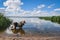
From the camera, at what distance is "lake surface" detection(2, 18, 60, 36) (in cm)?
316

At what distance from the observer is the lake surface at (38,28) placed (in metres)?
3.16

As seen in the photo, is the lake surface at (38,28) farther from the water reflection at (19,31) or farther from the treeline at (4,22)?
the treeline at (4,22)

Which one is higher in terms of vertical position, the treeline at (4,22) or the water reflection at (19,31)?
the treeline at (4,22)

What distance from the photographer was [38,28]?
10.5 feet

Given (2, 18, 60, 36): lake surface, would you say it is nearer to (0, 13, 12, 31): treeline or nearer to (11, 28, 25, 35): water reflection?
(11, 28, 25, 35): water reflection

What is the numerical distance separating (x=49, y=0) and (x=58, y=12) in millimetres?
297

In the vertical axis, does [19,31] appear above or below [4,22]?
below

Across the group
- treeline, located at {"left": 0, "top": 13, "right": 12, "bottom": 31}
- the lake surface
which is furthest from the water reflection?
treeline, located at {"left": 0, "top": 13, "right": 12, "bottom": 31}

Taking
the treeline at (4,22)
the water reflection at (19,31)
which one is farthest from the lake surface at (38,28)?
the treeline at (4,22)

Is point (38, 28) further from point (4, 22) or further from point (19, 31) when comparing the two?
point (4, 22)

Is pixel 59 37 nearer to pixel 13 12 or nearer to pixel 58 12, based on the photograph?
pixel 58 12

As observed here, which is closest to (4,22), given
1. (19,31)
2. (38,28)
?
(19,31)

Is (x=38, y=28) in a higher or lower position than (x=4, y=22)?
lower

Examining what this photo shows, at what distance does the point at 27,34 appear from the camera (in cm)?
319
